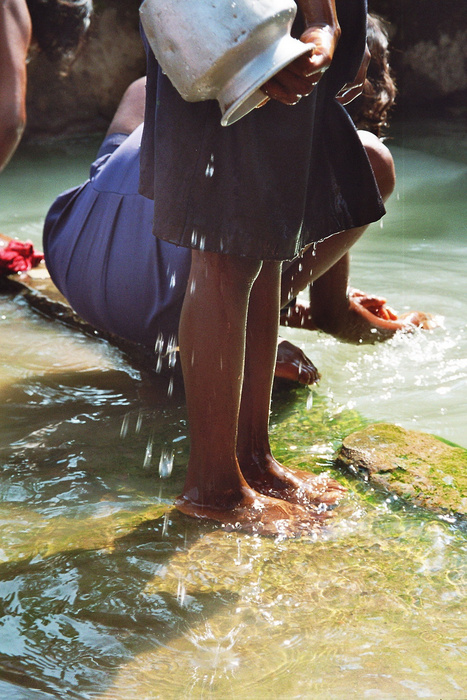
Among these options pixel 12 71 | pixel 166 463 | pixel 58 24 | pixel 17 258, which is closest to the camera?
pixel 166 463

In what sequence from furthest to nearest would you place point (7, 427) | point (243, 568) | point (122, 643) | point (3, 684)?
point (7, 427) < point (243, 568) < point (122, 643) < point (3, 684)

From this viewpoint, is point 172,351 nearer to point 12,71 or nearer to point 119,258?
point 119,258

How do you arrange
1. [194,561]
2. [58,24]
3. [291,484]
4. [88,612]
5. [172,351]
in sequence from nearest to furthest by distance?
[88,612], [194,561], [291,484], [172,351], [58,24]

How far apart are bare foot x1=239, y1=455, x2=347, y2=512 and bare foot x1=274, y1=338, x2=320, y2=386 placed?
59cm

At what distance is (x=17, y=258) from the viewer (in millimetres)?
3721

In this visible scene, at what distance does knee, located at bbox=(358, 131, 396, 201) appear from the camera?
8.05ft

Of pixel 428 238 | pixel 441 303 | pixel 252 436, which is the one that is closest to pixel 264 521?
pixel 252 436

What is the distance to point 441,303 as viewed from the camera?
3.39 m

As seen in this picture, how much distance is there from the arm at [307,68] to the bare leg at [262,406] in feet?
1.78

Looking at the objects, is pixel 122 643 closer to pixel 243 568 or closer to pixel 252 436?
pixel 243 568

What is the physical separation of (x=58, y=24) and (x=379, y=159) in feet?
4.49

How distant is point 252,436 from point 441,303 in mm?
1697

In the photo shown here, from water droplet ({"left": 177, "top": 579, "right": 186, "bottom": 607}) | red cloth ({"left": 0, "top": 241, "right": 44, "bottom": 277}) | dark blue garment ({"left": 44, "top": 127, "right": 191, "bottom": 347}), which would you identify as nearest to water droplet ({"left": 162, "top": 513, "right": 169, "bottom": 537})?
water droplet ({"left": 177, "top": 579, "right": 186, "bottom": 607})

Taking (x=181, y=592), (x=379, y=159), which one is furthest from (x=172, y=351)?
(x=181, y=592)
